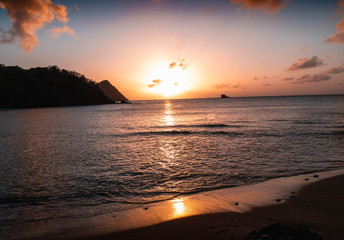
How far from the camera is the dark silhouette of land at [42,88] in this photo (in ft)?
425

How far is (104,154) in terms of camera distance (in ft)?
55.5

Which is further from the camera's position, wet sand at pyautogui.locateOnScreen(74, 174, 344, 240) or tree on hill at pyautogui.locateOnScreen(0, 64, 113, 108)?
tree on hill at pyautogui.locateOnScreen(0, 64, 113, 108)

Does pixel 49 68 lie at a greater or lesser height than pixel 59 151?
greater

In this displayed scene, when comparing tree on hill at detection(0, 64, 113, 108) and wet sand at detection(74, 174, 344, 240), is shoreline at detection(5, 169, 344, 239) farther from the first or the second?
tree on hill at detection(0, 64, 113, 108)

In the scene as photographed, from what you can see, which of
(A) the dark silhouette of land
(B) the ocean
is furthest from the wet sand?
(A) the dark silhouette of land

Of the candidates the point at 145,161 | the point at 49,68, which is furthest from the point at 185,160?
the point at 49,68

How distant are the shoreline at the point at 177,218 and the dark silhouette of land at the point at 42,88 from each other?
6014 inches

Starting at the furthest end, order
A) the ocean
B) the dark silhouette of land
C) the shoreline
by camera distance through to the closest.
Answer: the dark silhouette of land → the ocean → the shoreline

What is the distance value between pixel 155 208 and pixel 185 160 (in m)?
7.35

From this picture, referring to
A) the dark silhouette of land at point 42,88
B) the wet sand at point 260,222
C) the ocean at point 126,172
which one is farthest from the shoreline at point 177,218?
the dark silhouette of land at point 42,88

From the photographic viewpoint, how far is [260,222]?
5824 mm

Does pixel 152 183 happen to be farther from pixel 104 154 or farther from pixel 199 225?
pixel 104 154

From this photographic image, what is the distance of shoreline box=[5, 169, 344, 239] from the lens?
18.5ft

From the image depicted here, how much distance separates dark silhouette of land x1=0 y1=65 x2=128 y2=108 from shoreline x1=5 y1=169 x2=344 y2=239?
153 m
